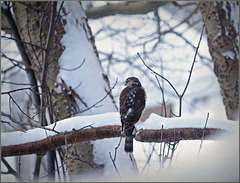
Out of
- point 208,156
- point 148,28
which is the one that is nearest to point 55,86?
point 148,28

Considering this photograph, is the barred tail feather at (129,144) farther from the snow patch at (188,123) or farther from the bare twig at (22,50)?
the bare twig at (22,50)

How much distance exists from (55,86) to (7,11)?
89cm

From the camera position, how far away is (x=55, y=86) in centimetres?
283

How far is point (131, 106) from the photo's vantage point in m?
2.22

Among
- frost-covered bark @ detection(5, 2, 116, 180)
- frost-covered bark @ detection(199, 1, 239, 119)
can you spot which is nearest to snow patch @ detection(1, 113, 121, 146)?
frost-covered bark @ detection(5, 2, 116, 180)

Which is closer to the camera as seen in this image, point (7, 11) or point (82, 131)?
point (82, 131)

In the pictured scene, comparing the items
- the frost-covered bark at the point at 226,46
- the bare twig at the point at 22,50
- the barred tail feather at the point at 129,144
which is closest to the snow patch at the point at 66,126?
the barred tail feather at the point at 129,144

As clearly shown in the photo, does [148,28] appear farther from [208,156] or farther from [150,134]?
[208,156]

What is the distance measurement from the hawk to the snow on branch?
0.05m

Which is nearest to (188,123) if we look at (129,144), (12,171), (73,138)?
(129,144)

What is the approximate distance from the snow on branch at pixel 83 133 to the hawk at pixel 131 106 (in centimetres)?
5

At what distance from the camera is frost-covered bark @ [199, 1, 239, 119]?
3.12 metres

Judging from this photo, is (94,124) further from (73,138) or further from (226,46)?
(226,46)

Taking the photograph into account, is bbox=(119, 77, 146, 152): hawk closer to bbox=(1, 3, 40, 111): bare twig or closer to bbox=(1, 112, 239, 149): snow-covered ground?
bbox=(1, 112, 239, 149): snow-covered ground
